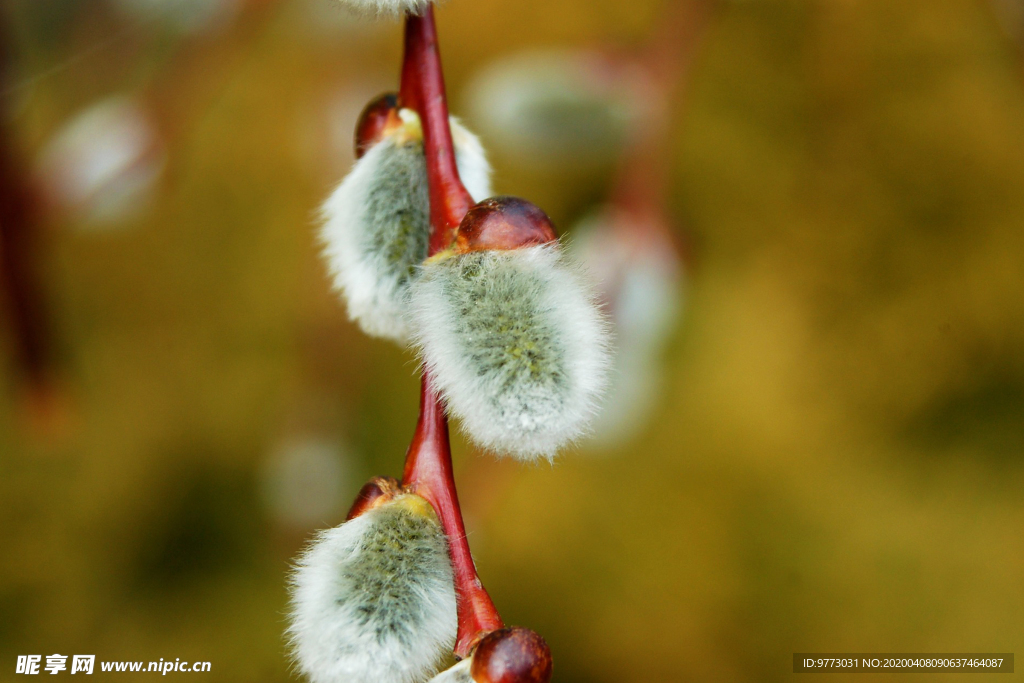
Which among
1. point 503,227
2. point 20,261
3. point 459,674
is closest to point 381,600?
point 459,674

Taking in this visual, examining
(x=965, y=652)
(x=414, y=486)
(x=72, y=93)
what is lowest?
(x=965, y=652)

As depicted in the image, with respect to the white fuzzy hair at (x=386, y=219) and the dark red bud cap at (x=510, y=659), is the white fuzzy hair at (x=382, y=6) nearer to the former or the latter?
the white fuzzy hair at (x=386, y=219)

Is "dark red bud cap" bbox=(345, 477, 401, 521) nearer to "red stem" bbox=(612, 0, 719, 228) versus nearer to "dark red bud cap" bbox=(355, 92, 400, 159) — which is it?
"dark red bud cap" bbox=(355, 92, 400, 159)

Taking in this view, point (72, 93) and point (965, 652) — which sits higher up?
point (72, 93)

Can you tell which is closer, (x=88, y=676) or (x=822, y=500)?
(x=822, y=500)

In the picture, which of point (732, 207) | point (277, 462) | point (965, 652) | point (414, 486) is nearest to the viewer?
point (414, 486)

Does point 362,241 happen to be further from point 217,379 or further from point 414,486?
point 217,379

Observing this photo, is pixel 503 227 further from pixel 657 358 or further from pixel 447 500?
pixel 657 358

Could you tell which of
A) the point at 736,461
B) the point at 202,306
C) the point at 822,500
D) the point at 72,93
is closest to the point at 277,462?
the point at 202,306
